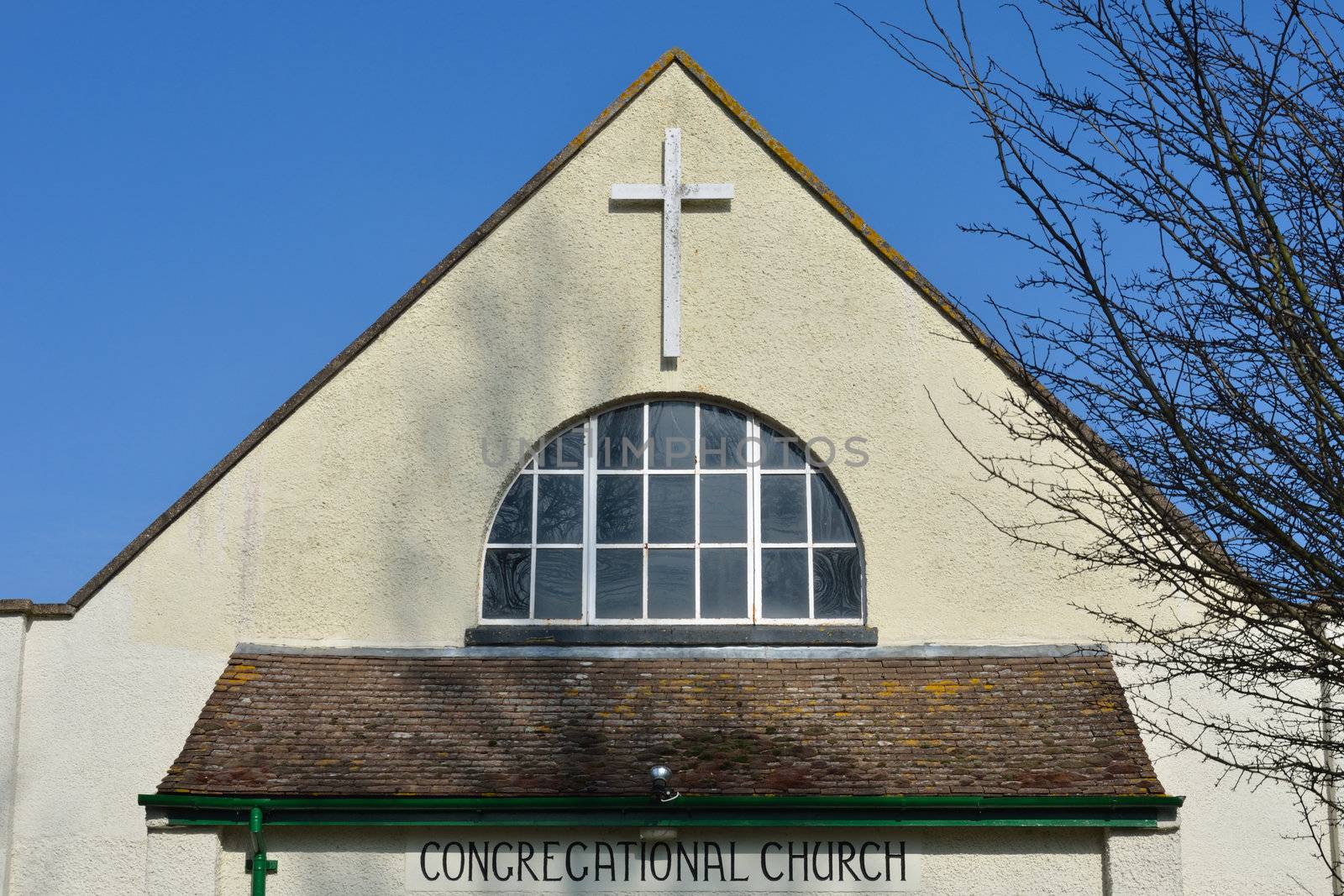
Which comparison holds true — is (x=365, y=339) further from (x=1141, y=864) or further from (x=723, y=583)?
(x=1141, y=864)

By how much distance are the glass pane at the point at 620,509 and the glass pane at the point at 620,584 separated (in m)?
0.13

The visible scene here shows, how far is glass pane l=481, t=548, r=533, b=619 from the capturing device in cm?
1293

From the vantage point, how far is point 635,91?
13.5 m

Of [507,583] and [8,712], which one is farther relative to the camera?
[507,583]

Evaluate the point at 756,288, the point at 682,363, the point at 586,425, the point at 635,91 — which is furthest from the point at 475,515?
the point at 635,91

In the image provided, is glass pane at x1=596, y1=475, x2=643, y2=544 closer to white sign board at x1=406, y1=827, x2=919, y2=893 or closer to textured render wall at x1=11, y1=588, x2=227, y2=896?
white sign board at x1=406, y1=827, x2=919, y2=893

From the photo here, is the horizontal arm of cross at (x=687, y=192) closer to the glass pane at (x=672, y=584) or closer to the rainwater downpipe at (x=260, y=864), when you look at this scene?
the glass pane at (x=672, y=584)

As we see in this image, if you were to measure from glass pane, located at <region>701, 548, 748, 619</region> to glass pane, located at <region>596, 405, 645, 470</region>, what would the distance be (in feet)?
3.20

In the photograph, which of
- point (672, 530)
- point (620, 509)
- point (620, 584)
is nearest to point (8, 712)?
point (620, 584)

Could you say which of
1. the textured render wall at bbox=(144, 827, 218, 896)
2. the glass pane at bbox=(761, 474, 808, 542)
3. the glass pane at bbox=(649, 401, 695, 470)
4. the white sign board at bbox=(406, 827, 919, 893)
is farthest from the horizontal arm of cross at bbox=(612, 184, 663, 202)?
the textured render wall at bbox=(144, 827, 218, 896)

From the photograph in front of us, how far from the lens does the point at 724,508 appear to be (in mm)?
13141

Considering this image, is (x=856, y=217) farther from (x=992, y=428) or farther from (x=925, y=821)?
(x=925, y=821)

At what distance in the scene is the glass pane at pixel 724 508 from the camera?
42.9 feet

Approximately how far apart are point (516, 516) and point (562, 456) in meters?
0.63
